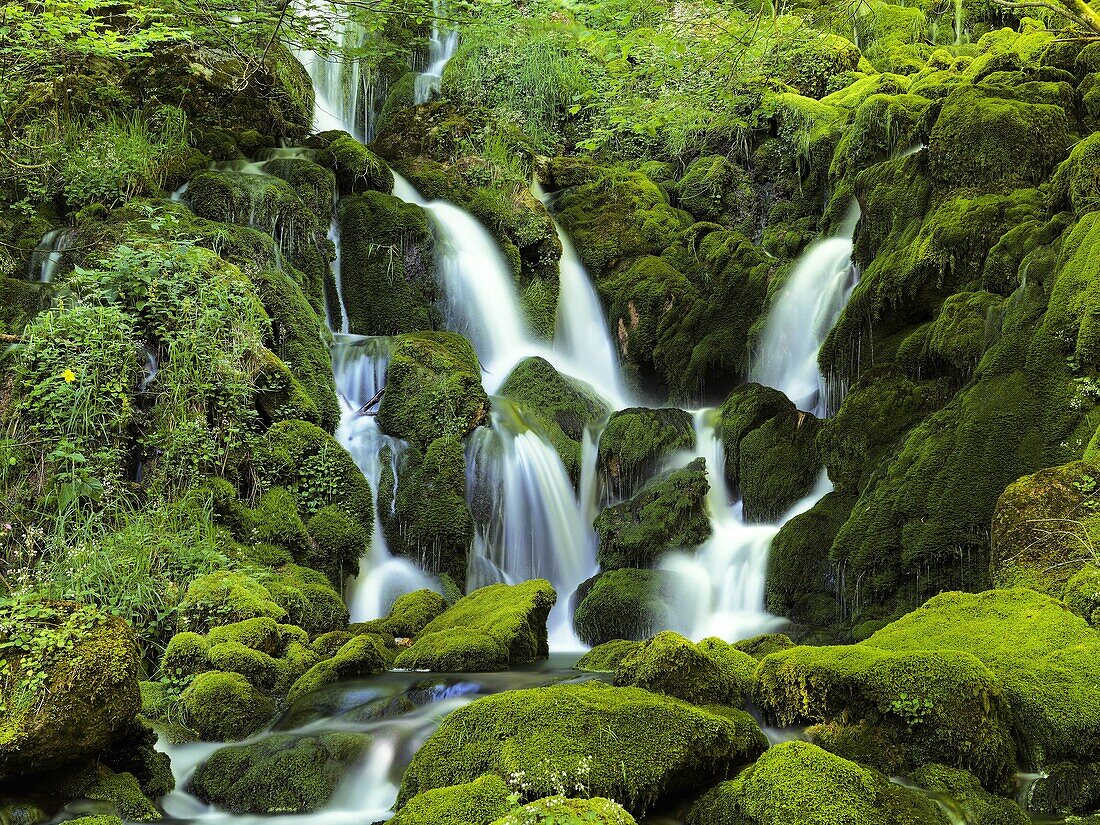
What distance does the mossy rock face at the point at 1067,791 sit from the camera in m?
4.61

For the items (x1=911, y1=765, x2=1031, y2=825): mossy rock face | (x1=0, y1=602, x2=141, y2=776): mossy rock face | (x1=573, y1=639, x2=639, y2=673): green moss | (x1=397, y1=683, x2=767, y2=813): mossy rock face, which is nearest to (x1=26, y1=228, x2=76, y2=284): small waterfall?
(x1=0, y1=602, x2=141, y2=776): mossy rock face

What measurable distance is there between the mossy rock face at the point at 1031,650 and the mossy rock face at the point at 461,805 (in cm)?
258

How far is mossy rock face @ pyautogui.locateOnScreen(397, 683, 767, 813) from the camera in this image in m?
4.23

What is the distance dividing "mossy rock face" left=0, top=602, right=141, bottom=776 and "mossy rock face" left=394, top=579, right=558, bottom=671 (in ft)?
7.99

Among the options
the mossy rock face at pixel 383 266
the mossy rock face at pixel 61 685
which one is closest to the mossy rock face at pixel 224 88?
the mossy rock face at pixel 383 266

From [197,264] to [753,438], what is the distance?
6.51 metres

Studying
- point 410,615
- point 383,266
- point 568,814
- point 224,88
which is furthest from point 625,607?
point 224,88

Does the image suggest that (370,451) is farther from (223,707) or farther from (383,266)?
(223,707)

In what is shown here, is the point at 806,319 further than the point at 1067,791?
Yes

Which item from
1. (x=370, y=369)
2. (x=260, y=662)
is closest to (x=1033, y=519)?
(x=260, y=662)

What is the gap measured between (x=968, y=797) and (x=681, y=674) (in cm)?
155

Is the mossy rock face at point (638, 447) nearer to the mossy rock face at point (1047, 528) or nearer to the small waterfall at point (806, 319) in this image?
the small waterfall at point (806, 319)

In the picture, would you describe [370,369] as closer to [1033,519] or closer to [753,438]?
[753,438]

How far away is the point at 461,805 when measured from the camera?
12.7 feet
